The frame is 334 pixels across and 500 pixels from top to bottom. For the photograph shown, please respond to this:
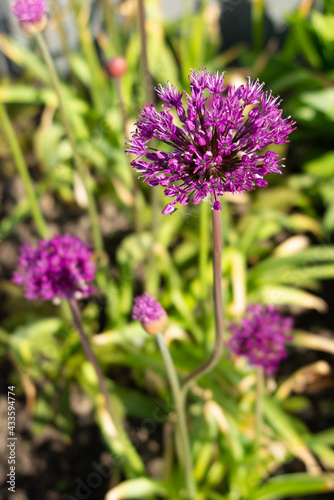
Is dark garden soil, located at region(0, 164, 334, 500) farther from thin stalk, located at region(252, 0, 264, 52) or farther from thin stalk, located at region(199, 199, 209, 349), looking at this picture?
thin stalk, located at region(252, 0, 264, 52)

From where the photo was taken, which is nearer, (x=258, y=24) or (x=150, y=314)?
(x=150, y=314)

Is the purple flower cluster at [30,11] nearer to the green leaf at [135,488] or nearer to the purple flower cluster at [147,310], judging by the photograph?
the purple flower cluster at [147,310]

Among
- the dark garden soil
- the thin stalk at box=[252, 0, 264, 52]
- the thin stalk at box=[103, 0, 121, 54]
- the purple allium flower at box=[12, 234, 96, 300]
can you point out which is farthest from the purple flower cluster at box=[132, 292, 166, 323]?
the thin stalk at box=[252, 0, 264, 52]

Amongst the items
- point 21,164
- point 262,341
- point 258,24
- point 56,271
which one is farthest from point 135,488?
point 258,24

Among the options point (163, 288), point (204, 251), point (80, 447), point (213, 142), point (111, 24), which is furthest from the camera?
point (163, 288)

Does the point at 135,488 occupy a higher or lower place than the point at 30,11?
lower

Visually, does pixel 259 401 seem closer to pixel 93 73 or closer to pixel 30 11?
pixel 30 11

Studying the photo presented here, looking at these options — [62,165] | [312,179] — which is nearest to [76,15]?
[62,165]
